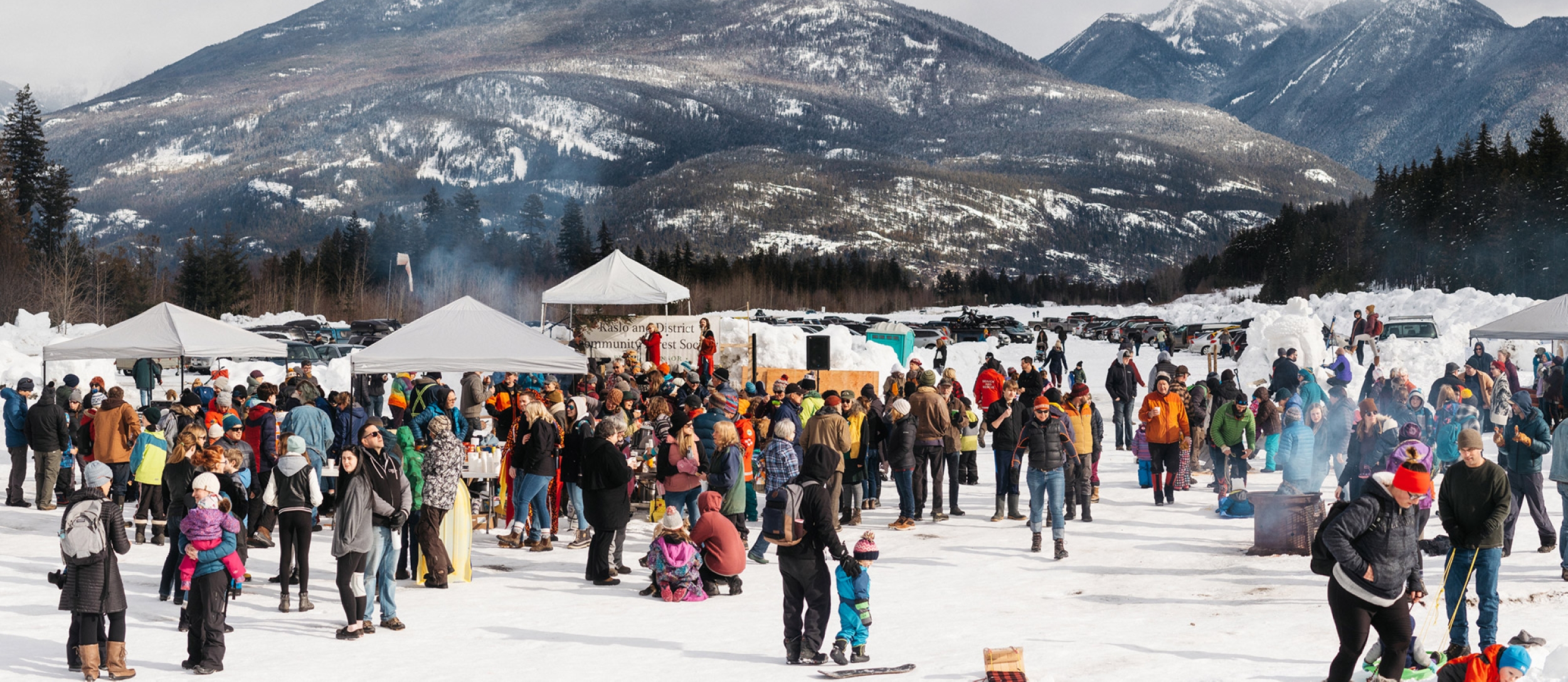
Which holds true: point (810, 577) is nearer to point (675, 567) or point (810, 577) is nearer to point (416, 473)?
point (675, 567)

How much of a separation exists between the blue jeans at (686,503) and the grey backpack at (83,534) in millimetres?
4688

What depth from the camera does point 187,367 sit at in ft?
108

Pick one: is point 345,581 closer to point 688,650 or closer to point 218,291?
point 688,650

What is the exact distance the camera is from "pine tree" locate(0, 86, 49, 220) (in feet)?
246

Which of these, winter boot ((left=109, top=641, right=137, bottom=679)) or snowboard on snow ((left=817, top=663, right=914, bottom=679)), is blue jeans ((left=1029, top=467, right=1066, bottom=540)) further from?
winter boot ((left=109, top=641, right=137, bottom=679))

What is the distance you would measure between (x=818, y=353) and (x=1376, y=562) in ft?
52.6

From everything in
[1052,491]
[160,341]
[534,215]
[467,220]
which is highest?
[534,215]

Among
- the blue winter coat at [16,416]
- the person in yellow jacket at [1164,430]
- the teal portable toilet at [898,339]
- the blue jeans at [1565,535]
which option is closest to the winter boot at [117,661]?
the blue winter coat at [16,416]

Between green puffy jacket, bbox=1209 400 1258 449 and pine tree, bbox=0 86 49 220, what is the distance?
7946 centimetres

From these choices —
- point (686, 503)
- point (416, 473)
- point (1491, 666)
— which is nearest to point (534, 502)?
point (686, 503)

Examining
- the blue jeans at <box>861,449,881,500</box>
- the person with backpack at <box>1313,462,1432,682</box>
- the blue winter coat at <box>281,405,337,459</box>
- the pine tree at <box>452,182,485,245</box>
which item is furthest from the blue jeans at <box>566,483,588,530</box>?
the pine tree at <box>452,182,485,245</box>

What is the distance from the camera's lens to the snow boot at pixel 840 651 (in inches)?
304

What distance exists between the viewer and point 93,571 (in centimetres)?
729

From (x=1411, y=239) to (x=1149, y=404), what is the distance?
74934 millimetres
